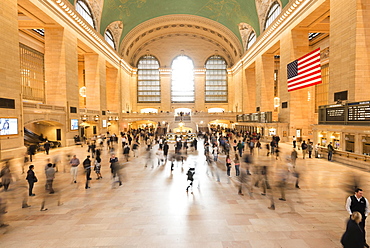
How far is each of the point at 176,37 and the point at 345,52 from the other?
36.1 m

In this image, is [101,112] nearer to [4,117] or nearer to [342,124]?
[4,117]

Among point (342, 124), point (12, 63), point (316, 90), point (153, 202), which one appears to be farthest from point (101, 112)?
point (316, 90)

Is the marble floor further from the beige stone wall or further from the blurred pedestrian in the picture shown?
the beige stone wall

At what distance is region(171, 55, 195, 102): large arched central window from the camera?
4612 cm

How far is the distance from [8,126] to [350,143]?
798 inches

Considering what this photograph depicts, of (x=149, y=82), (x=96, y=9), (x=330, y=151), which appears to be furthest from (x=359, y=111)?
(x=149, y=82)

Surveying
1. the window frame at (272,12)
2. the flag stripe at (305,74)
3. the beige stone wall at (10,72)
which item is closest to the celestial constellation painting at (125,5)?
the beige stone wall at (10,72)

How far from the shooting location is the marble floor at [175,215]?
4367 mm

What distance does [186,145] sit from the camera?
13.5 m

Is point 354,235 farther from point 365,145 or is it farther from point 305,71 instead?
point 305,71

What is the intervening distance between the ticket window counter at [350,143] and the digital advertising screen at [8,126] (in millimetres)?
20068

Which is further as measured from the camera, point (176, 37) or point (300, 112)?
point (176, 37)

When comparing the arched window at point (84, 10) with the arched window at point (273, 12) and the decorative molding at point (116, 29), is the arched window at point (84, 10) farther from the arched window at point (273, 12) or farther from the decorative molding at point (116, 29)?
the arched window at point (273, 12)

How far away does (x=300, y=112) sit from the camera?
20.2m
